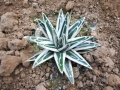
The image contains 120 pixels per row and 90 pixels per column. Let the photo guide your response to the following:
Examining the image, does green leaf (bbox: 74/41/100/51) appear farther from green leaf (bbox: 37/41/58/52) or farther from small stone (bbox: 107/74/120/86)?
small stone (bbox: 107/74/120/86)

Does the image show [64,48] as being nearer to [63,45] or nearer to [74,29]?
[63,45]

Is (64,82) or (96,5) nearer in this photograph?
(64,82)

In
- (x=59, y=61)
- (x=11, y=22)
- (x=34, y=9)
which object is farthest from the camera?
(x=34, y=9)

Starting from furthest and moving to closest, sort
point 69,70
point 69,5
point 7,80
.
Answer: point 69,5
point 7,80
point 69,70

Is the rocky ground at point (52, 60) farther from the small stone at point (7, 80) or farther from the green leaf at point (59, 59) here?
the green leaf at point (59, 59)

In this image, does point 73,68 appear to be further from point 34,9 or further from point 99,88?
point 34,9

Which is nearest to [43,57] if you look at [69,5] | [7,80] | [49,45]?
[49,45]

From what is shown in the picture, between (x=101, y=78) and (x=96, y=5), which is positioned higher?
(x=96, y=5)

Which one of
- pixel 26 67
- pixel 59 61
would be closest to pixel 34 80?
pixel 26 67
